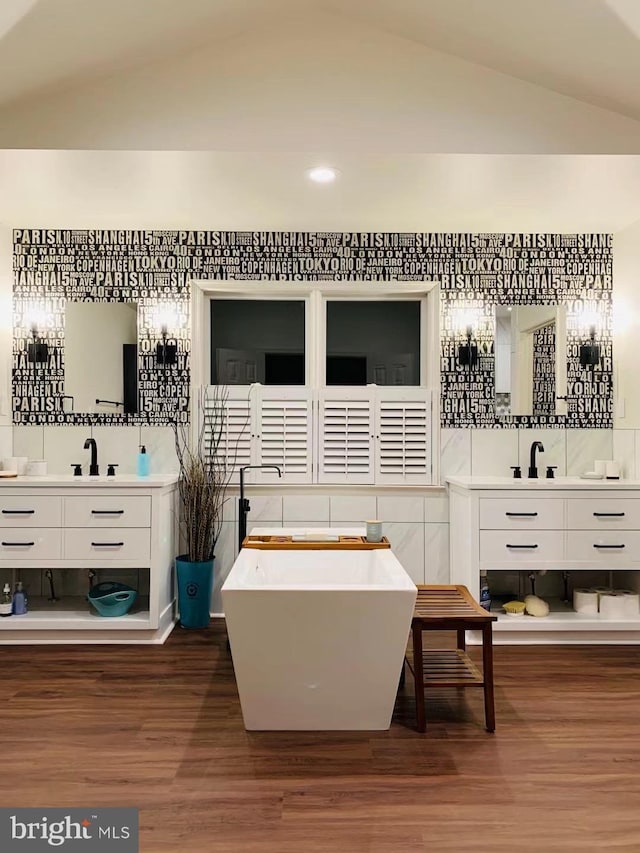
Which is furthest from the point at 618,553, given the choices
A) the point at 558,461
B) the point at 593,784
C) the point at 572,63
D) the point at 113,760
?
the point at 113,760

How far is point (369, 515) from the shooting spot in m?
4.37

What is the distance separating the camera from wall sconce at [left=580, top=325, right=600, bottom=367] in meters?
4.40

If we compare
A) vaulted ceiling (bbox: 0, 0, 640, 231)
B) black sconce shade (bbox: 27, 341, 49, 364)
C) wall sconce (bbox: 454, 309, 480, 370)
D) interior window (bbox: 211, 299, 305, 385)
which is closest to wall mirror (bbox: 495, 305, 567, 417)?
wall sconce (bbox: 454, 309, 480, 370)

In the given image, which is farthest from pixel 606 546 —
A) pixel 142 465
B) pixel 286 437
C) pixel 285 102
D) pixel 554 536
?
pixel 285 102

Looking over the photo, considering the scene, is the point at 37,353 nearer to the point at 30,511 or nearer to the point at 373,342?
the point at 30,511

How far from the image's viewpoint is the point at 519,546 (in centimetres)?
385

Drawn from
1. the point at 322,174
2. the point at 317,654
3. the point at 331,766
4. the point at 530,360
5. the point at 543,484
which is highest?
the point at 322,174

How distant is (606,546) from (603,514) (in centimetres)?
18

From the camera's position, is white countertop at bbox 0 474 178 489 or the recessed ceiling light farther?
white countertop at bbox 0 474 178 489

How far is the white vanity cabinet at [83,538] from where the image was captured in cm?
380

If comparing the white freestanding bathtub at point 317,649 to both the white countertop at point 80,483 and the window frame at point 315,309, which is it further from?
the window frame at point 315,309

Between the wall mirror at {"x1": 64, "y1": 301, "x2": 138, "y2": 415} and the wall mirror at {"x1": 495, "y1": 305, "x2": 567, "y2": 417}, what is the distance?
238 cm

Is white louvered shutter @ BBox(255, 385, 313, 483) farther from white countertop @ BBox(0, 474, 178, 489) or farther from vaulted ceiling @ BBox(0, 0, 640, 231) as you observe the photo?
vaulted ceiling @ BBox(0, 0, 640, 231)

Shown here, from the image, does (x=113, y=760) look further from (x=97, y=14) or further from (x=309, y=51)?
(x=309, y=51)
